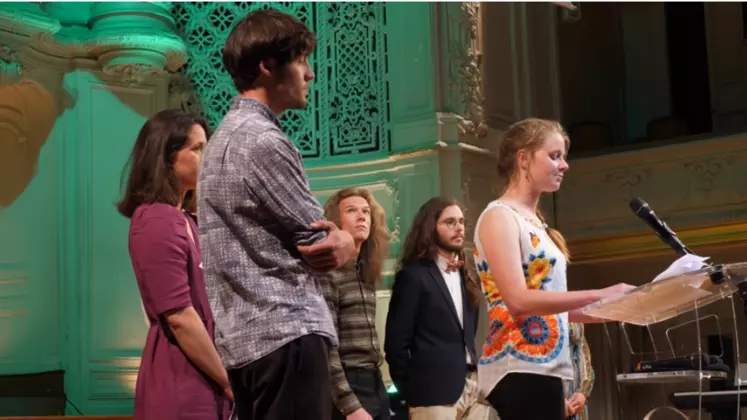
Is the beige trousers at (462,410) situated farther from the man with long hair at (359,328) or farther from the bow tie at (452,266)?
the bow tie at (452,266)

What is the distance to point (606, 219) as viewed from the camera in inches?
241

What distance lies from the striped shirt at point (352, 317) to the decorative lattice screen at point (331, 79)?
1907mm

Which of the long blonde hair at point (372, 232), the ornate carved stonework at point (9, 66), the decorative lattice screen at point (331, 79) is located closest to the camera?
the long blonde hair at point (372, 232)

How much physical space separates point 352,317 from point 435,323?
1.25 ft

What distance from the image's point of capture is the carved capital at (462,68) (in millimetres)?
5461

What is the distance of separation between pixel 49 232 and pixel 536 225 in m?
3.41

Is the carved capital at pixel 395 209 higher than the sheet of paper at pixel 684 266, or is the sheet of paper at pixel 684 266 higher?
the carved capital at pixel 395 209

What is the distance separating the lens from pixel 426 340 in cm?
389

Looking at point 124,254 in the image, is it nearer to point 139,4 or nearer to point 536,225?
point 139,4

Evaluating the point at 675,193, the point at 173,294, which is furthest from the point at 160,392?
the point at 675,193

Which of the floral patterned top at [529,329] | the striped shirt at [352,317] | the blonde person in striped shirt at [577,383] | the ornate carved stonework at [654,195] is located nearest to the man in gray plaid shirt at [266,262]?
the floral patterned top at [529,329]

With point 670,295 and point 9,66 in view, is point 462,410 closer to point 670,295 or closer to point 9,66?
point 670,295

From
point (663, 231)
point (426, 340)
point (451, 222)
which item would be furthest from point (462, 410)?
point (663, 231)

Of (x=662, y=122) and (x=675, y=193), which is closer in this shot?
(x=675, y=193)
